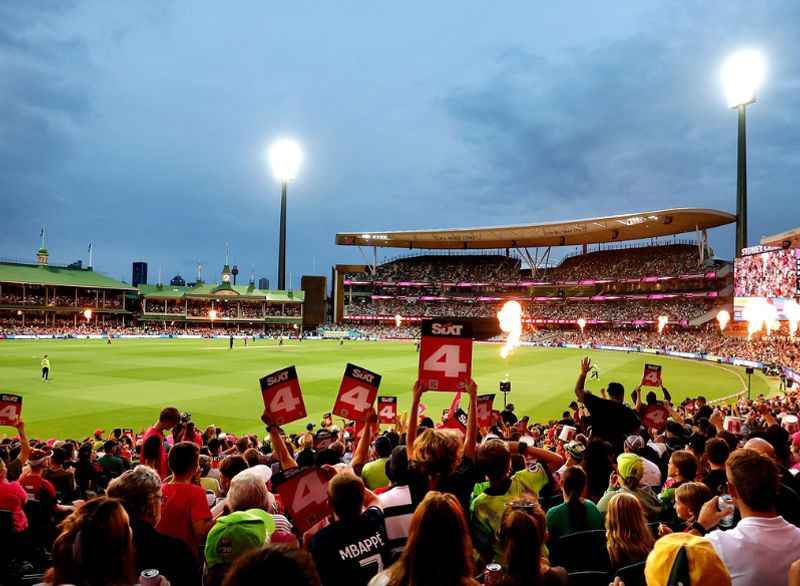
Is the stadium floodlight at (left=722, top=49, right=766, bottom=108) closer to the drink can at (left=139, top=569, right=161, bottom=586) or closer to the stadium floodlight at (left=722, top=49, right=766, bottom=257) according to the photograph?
the stadium floodlight at (left=722, top=49, right=766, bottom=257)

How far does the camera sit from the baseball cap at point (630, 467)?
514 cm

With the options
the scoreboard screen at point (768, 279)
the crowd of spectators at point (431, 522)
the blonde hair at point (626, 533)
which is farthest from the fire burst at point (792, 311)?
the blonde hair at point (626, 533)

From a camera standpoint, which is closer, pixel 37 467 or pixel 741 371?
pixel 37 467

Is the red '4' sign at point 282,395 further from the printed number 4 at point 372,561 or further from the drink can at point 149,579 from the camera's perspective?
the drink can at point 149,579

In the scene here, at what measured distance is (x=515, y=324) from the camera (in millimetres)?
22359

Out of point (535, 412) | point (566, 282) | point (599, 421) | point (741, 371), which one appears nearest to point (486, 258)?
point (566, 282)

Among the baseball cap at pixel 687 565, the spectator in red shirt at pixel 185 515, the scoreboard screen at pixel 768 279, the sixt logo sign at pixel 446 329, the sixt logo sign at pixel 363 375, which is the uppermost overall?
the scoreboard screen at pixel 768 279

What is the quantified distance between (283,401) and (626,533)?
Result: 5.49 metres

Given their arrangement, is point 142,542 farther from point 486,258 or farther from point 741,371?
point 486,258

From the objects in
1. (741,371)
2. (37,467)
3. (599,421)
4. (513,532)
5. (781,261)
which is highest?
(781,261)

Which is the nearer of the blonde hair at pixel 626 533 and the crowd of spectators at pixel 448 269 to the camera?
the blonde hair at pixel 626 533

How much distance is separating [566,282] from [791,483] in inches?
3947

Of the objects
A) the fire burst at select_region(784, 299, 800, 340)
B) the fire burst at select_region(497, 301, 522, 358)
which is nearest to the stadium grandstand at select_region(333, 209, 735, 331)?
the fire burst at select_region(784, 299, 800, 340)

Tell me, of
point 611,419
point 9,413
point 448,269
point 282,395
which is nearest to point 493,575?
point 282,395
